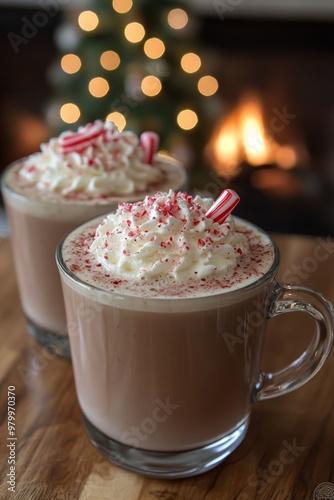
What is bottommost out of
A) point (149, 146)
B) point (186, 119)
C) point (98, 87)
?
point (186, 119)

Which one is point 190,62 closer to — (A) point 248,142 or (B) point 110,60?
(B) point 110,60

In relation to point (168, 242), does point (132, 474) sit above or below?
below

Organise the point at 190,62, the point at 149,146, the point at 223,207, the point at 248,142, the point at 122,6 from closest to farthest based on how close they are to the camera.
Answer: the point at 223,207
the point at 149,146
the point at 122,6
the point at 190,62
the point at 248,142

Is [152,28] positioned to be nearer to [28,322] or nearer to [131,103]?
[131,103]

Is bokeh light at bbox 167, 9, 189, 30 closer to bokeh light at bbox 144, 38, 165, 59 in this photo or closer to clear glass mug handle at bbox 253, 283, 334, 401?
bokeh light at bbox 144, 38, 165, 59

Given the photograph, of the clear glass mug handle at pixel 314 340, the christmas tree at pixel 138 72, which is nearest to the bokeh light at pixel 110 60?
the christmas tree at pixel 138 72

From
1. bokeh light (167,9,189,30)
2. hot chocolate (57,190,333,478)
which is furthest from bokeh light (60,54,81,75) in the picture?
hot chocolate (57,190,333,478)

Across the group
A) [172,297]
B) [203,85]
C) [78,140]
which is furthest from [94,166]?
[203,85]
